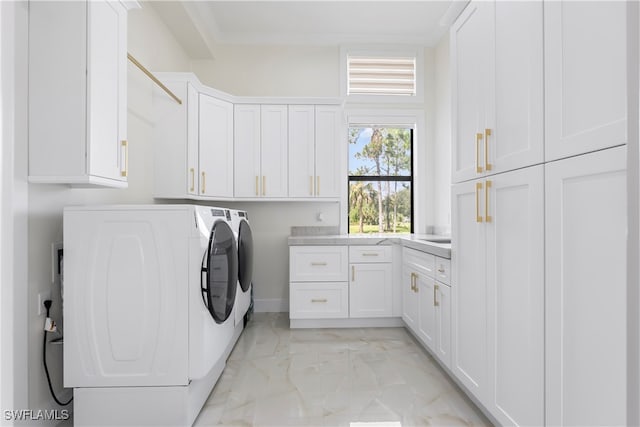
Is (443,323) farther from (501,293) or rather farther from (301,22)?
(301,22)

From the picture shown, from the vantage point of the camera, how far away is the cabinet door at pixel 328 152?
348 centimetres

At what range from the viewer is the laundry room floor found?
180 centimetres

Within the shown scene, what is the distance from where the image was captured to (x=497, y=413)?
1.57 metres

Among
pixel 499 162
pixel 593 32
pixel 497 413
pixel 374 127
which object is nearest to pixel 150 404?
pixel 497 413

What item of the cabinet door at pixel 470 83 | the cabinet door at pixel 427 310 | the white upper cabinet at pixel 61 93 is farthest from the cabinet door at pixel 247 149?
the cabinet door at pixel 470 83

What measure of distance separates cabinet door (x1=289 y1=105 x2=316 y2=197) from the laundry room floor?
1.37m

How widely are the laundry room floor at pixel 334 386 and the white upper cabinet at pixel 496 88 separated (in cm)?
120

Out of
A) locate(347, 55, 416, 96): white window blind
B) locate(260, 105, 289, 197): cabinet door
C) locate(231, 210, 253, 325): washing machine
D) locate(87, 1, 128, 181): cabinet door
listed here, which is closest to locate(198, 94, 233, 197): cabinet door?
locate(260, 105, 289, 197): cabinet door

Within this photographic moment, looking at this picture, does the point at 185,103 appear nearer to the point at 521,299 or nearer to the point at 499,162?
the point at 499,162

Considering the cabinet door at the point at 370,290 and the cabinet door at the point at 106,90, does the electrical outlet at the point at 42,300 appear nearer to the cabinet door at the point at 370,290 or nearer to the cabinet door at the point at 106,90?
the cabinet door at the point at 106,90

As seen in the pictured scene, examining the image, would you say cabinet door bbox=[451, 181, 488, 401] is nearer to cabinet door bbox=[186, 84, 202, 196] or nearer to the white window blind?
cabinet door bbox=[186, 84, 202, 196]

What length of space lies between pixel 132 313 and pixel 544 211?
5.71ft

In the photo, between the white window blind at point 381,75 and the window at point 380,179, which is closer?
the white window blind at point 381,75

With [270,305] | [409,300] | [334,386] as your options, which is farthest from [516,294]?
[270,305]
